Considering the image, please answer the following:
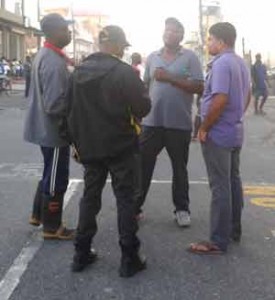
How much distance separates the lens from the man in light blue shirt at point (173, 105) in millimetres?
6504

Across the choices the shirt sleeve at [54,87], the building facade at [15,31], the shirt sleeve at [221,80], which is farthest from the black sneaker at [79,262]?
the building facade at [15,31]

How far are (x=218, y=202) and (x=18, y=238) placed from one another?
1.80 metres

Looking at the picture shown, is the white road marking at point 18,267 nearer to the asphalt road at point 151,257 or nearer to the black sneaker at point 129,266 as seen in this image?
the asphalt road at point 151,257

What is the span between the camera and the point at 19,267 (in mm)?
5508

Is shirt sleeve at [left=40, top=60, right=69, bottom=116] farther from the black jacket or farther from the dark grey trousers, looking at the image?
the dark grey trousers

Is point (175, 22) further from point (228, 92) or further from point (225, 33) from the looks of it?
point (228, 92)

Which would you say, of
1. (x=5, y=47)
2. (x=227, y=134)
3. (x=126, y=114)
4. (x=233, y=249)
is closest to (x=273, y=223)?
(x=233, y=249)

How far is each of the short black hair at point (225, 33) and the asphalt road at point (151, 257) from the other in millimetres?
1706

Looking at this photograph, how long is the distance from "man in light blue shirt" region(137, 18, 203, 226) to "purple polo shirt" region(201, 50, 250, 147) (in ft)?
2.37

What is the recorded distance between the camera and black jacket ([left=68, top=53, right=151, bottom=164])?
5.13 meters

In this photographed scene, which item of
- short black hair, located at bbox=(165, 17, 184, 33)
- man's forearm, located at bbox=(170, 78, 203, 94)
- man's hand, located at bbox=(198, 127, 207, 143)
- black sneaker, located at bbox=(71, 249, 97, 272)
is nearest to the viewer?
black sneaker, located at bbox=(71, 249, 97, 272)

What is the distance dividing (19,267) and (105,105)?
1421 millimetres

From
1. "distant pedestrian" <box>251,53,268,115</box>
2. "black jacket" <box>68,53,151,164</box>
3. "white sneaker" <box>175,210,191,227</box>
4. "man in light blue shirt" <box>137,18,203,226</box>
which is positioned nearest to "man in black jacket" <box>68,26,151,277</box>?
"black jacket" <box>68,53,151,164</box>

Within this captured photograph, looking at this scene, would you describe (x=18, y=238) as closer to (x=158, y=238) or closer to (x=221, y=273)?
(x=158, y=238)
